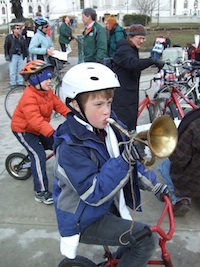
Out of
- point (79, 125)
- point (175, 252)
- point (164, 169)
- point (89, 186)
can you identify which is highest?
point (79, 125)

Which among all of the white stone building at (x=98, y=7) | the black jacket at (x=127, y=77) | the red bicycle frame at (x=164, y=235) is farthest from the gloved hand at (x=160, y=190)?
the white stone building at (x=98, y=7)

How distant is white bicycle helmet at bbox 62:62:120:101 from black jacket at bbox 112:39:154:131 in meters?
2.38

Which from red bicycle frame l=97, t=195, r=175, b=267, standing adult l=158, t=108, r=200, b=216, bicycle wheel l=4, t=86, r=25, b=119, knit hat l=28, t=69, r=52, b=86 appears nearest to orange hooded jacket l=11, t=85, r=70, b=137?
knit hat l=28, t=69, r=52, b=86

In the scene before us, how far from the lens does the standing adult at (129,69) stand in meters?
4.27

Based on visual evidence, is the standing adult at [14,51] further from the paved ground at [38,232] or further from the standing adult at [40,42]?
the paved ground at [38,232]

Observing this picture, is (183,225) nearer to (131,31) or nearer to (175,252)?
(175,252)

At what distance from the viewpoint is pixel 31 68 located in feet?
11.5

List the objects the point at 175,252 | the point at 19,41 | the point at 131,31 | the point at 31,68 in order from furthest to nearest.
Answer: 1. the point at 19,41
2. the point at 131,31
3. the point at 31,68
4. the point at 175,252

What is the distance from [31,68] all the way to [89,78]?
5.77 feet

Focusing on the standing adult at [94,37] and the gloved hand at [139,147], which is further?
the standing adult at [94,37]

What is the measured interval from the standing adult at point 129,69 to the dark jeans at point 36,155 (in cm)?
130

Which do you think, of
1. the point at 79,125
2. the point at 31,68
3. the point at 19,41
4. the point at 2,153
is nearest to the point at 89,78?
the point at 79,125

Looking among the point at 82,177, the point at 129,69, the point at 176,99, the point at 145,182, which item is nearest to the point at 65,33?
the point at 176,99

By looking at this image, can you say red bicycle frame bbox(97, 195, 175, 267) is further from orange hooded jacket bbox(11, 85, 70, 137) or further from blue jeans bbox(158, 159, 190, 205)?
orange hooded jacket bbox(11, 85, 70, 137)
